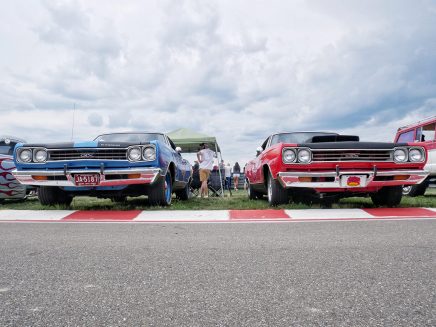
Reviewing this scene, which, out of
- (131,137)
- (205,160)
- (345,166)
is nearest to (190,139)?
(205,160)

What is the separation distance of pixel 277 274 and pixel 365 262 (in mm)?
663

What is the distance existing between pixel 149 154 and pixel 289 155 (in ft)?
7.11

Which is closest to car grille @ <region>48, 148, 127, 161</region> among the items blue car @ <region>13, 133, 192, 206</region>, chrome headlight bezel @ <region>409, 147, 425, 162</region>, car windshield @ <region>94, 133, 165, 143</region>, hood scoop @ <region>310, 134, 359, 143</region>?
blue car @ <region>13, 133, 192, 206</region>

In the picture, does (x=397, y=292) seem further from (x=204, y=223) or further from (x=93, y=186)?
(x=93, y=186)

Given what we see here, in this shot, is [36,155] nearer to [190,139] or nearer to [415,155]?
[415,155]

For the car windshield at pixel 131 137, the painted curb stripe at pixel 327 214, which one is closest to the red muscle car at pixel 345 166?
the painted curb stripe at pixel 327 214

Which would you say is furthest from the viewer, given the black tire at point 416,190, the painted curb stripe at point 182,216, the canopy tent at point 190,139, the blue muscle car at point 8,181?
the canopy tent at point 190,139

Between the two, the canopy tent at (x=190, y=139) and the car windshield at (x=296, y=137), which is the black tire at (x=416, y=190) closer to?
the car windshield at (x=296, y=137)

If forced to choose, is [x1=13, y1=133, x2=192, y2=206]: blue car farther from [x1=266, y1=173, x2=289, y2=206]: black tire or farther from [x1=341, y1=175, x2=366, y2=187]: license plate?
[x1=341, y1=175, x2=366, y2=187]: license plate

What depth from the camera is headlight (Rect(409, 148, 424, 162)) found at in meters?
5.77

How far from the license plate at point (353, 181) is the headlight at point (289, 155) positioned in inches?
30.9

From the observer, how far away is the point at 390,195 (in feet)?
20.1

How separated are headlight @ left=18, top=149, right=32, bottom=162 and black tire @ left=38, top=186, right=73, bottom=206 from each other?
0.61m

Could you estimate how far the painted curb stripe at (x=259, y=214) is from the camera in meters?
5.03
